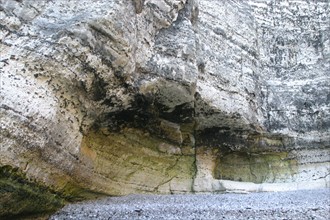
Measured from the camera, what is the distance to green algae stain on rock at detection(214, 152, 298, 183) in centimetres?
638

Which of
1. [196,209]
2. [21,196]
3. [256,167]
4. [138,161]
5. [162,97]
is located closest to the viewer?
[21,196]

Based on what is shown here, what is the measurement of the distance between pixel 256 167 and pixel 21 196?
4.15 m

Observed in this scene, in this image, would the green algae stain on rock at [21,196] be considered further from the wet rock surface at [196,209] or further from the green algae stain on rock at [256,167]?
the green algae stain on rock at [256,167]

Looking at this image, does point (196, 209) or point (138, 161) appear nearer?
point (196, 209)

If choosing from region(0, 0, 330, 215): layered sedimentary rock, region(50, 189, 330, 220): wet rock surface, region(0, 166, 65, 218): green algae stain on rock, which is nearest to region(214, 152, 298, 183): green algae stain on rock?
region(0, 0, 330, 215): layered sedimentary rock

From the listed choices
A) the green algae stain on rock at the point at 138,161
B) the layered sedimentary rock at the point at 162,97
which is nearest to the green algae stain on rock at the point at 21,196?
the layered sedimentary rock at the point at 162,97

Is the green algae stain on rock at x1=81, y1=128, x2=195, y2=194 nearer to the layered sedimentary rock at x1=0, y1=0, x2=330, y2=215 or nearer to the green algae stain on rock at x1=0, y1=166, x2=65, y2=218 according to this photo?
the layered sedimentary rock at x1=0, y1=0, x2=330, y2=215

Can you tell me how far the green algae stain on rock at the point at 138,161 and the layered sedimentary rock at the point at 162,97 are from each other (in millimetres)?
18

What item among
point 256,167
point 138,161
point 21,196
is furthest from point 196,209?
point 256,167

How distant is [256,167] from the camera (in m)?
6.52

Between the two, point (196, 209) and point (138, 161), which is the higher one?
point (138, 161)

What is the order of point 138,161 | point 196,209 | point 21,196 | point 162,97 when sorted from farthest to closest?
1. point 138,161
2. point 162,97
3. point 196,209
4. point 21,196

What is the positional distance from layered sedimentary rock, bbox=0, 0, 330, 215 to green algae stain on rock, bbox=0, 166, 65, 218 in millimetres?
13

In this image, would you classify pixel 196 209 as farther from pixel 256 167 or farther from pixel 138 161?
pixel 256 167
